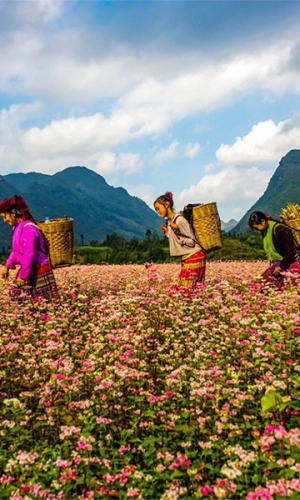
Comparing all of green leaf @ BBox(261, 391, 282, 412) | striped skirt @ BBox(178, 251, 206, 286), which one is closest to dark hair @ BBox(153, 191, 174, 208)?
striped skirt @ BBox(178, 251, 206, 286)

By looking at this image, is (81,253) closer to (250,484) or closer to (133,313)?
(133,313)

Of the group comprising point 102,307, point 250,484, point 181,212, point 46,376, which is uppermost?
point 181,212

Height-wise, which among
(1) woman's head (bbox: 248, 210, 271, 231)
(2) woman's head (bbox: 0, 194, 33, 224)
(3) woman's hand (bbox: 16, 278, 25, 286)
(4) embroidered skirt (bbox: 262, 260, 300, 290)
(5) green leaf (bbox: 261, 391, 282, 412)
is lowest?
(5) green leaf (bbox: 261, 391, 282, 412)

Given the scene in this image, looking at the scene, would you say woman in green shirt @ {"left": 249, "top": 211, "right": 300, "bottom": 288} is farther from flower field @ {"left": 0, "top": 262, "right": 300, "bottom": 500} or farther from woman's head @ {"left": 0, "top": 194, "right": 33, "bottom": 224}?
woman's head @ {"left": 0, "top": 194, "right": 33, "bottom": 224}

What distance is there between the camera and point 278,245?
327 inches

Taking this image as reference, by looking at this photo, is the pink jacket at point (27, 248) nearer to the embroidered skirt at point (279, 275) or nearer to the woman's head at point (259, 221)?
the woman's head at point (259, 221)

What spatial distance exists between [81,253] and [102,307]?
Result: 37495mm

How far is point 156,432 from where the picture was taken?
3.82 metres

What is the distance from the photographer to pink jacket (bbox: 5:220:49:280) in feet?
25.1

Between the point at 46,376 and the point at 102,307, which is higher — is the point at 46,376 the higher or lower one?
the lower one

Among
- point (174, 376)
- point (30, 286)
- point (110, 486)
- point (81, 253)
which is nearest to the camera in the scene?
point (110, 486)

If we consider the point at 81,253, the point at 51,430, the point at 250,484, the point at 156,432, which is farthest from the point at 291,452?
the point at 81,253

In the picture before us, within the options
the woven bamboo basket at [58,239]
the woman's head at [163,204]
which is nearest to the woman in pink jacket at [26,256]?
the woven bamboo basket at [58,239]

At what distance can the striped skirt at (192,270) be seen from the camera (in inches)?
332
